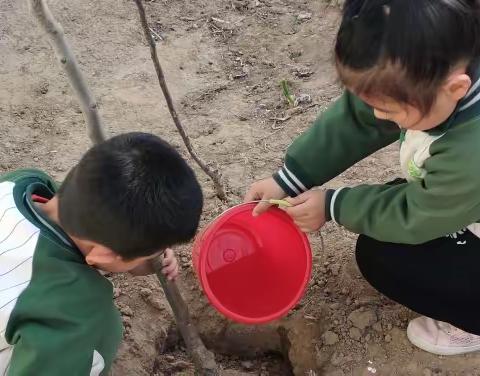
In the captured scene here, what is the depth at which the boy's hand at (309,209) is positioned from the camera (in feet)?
5.34

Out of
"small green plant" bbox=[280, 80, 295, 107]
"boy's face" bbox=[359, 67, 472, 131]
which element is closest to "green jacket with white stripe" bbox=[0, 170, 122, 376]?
"boy's face" bbox=[359, 67, 472, 131]

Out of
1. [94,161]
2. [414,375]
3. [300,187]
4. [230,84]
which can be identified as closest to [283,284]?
[300,187]

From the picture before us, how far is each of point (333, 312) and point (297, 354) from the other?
147 mm

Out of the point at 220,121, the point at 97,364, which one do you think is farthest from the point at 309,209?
the point at 220,121

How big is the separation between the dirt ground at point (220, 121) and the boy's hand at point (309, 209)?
0.35m

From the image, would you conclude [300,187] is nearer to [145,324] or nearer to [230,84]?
[145,324]

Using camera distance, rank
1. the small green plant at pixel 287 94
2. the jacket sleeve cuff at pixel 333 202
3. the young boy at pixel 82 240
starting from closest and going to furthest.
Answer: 1. the young boy at pixel 82 240
2. the jacket sleeve cuff at pixel 333 202
3. the small green plant at pixel 287 94

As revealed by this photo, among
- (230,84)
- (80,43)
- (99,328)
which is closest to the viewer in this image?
(99,328)

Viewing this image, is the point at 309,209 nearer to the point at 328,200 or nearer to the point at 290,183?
the point at 328,200

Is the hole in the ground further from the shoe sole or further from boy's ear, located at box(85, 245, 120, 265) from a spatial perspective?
boy's ear, located at box(85, 245, 120, 265)

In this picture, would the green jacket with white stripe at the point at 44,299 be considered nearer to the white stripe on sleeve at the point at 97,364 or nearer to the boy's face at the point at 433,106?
the white stripe on sleeve at the point at 97,364

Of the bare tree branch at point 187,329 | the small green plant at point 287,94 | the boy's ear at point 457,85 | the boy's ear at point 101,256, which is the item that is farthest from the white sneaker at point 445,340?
the small green plant at point 287,94

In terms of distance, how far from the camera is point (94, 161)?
4.27 ft

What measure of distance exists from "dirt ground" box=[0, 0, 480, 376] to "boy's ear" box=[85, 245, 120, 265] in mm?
557
